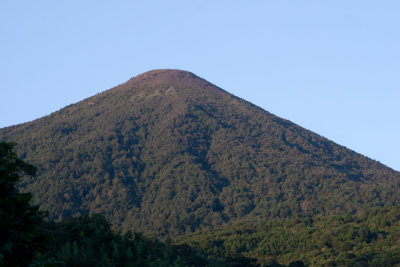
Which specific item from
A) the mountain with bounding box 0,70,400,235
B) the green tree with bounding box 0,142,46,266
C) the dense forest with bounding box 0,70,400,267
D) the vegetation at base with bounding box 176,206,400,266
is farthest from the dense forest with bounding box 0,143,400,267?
the mountain with bounding box 0,70,400,235

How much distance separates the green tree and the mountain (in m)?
88.6

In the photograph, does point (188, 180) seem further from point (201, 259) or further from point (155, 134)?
point (201, 259)

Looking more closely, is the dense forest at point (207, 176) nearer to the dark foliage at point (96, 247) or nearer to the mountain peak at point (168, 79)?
the mountain peak at point (168, 79)

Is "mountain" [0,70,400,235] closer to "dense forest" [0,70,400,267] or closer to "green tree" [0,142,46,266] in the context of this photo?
"dense forest" [0,70,400,267]

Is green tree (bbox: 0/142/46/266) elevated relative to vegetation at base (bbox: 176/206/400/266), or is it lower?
elevated

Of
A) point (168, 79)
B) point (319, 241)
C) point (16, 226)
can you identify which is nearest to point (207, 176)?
point (168, 79)

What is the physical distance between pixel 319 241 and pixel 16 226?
219ft

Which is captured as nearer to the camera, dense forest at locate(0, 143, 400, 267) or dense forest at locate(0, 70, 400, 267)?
dense forest at locate(0, 143, 400, 267)

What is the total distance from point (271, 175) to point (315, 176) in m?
9.21

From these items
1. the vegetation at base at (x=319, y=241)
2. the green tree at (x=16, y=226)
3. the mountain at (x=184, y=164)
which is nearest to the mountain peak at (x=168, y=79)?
the mountain at (x=184, y=164)

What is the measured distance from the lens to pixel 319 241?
235ft

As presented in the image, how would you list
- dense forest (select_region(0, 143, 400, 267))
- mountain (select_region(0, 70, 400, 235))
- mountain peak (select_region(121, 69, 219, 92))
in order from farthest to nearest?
1. mountain peak (select_region(121, 69, 219, 92))
2. mountain (select_region(0, 70, 400, 235))
3. dense forest (select_region(0, 143, 400, 267))

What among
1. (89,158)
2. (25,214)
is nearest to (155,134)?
(89,158)

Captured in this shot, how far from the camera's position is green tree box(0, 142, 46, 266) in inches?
314
